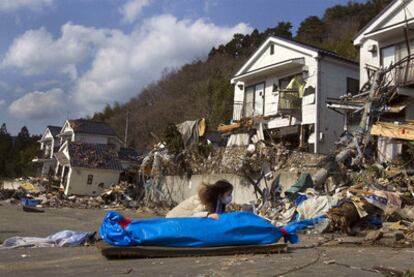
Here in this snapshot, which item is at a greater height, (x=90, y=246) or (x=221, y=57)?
(x=221, y=57)

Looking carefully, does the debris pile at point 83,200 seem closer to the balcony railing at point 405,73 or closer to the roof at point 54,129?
the balcony railing at point 405,73

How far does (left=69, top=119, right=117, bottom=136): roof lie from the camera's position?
40.9 metres

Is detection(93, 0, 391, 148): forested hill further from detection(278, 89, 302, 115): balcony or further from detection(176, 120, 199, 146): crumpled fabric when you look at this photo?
detection(278, 89, 302, 115): balcony

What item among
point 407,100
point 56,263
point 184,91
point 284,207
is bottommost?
point 56,263

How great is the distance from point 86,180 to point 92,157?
71.2 inches

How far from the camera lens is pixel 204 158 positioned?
1948 cm

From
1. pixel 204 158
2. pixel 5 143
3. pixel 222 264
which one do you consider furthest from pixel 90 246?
pixel 5 143

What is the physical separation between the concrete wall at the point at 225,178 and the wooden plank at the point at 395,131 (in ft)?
7.45

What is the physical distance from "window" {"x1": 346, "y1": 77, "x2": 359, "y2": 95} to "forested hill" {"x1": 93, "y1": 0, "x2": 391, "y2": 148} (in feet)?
40.8

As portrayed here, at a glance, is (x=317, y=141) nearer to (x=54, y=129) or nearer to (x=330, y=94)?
(x=330, y=94)

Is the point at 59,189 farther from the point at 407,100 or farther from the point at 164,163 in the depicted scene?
the point at 407,100

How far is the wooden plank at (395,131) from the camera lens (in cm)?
1191

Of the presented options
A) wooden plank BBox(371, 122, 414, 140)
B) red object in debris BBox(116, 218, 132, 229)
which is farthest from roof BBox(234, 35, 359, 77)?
red object in debris BBox(116, 218, 132, 229)

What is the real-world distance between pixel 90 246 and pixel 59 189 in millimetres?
23650
